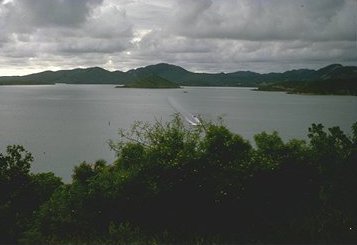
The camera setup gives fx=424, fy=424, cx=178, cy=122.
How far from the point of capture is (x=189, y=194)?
24.0 m

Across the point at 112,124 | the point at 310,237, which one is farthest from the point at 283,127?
the point at 310,237

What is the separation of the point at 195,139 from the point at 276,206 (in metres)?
6.28

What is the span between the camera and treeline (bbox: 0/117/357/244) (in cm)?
2214

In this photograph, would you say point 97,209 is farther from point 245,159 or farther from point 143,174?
point 245,159

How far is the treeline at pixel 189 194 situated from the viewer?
2214 centimetres

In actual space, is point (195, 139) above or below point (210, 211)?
above

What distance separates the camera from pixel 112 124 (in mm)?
112062

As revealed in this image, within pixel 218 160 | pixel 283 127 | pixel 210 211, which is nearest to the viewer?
pixel 210 211

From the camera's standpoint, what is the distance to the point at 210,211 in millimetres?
23438

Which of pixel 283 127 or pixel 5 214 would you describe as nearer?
pixel 5 214

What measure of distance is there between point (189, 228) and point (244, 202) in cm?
345

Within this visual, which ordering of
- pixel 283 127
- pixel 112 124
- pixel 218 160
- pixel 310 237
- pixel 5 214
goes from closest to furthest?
pixel 310 237, pixel 5 214, pixel 218 160, pixel 283 127, pixel 112 124

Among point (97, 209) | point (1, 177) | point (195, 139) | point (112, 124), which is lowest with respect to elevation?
point (112, 124)

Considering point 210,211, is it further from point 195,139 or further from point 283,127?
point 283,127
